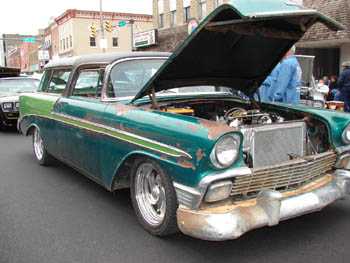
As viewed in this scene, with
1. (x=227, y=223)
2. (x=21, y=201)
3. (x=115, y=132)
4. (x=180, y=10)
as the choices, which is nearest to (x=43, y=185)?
(x=21, y=201)

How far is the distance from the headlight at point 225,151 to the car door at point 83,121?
4.74 feet

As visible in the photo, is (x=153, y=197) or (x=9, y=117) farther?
(x=9, y=117)

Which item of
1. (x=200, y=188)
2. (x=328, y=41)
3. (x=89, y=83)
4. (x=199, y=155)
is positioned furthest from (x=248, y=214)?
(x=328, y=41)

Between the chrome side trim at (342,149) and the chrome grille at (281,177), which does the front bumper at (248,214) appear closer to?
the chrome grille at (281,177)

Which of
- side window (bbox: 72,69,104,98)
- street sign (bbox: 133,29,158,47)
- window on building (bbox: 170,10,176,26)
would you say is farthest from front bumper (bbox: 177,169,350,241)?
street sign (bbox: 133,29,158,47)

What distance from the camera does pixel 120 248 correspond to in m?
2.86

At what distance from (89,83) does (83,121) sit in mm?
521

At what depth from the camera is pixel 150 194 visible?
3131 millimetres

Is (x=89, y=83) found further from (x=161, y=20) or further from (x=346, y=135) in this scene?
(x=161, y=20)

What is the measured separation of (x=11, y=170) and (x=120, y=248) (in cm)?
318

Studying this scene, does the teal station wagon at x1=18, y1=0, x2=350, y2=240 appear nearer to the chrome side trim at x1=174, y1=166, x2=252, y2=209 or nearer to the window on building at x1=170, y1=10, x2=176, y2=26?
the chrome side trim at x1=174, y1=166, x2=252, y2=209

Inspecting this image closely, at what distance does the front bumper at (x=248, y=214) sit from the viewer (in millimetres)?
2404

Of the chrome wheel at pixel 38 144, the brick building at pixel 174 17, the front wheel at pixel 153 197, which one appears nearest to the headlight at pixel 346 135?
the front wheel at pixel 153 197

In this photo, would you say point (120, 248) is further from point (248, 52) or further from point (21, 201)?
point (248, 52)
